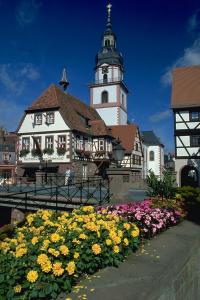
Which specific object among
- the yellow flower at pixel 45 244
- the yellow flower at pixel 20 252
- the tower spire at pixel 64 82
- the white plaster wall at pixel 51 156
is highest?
the tower spire at pixel 64 82

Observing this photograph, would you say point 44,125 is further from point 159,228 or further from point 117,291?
point 117,291

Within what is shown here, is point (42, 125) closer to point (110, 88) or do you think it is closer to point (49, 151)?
point (49, 151)

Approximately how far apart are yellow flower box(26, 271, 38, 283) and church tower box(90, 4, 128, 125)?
153 feet

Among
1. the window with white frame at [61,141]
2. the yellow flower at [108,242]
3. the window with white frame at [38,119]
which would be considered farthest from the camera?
the window with white frame at [38,119]

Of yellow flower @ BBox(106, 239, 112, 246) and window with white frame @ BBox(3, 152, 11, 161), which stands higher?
window with white frame @ BBox(3, 152, 11, 161)

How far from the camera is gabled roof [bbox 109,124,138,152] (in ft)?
141

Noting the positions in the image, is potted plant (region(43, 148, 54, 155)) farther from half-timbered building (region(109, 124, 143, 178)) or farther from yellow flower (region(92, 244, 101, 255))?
yellow flower (region(92, 244, 101, 255))

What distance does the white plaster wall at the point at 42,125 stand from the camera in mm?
31984

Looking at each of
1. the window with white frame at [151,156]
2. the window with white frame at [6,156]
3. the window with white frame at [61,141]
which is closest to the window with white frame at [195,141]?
the window with white frame at [61,141]

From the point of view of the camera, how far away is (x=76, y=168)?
104ft

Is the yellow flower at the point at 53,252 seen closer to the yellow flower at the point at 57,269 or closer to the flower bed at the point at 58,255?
the flower bed at the point at 58,255

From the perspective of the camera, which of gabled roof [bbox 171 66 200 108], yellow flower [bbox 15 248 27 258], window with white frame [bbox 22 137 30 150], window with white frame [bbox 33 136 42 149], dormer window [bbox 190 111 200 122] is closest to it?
yellow flower [bbox 15 248 27 258]

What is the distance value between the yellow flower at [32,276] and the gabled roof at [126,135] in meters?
39.4

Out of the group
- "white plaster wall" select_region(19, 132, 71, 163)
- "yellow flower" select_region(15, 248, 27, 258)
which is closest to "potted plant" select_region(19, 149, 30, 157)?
"white plaster wall" select_region(19, 132, 71, 163)
